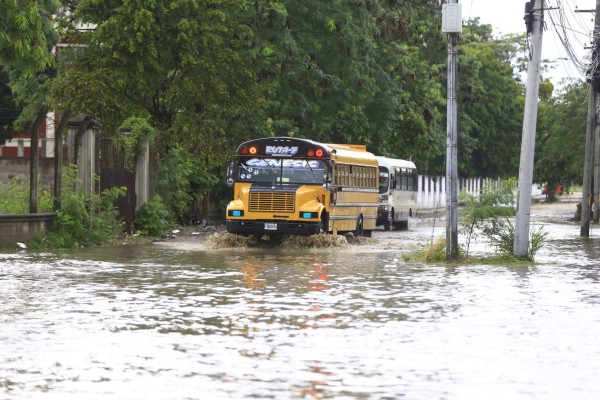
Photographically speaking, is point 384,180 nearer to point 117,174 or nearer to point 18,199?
point 117,174

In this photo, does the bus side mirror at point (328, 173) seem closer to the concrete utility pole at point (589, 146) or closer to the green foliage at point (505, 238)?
the green foliage at point (505, 238)

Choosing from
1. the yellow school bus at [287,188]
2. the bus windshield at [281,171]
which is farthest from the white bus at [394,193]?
the bus windshield at [281,171]

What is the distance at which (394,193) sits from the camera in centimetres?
5272

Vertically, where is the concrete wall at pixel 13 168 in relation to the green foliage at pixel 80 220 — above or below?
above

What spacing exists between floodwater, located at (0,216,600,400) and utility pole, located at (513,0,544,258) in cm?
183

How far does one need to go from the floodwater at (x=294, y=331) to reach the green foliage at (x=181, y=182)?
50.4 ft

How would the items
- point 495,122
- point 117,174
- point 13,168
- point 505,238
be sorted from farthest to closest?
point 495,122
point 13,168
point 117,174
point 505,238

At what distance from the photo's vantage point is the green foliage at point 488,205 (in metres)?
28.2

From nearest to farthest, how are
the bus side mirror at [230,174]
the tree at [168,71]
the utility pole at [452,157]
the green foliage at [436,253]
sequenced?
1. the utility pole at [452,157]
2. the green foliage at [436,253]
3. the bus side mirror at [230,174]
4. the tree at [168,71]

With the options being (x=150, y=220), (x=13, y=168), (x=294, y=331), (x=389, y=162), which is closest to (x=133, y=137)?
(x=150, y=220)

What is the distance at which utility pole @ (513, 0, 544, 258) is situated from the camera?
89.6 feet

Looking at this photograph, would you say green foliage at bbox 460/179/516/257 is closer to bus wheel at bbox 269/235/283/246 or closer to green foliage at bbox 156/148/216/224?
bus wheel at bbox 269/235/283/246

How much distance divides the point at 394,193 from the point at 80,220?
74.0ft

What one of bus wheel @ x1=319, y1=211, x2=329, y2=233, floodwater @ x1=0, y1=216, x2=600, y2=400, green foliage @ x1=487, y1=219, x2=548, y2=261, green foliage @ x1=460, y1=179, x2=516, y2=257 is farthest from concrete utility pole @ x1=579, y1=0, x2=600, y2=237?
floodwater @ x1=0, y1=216, x2=600, y2=400
